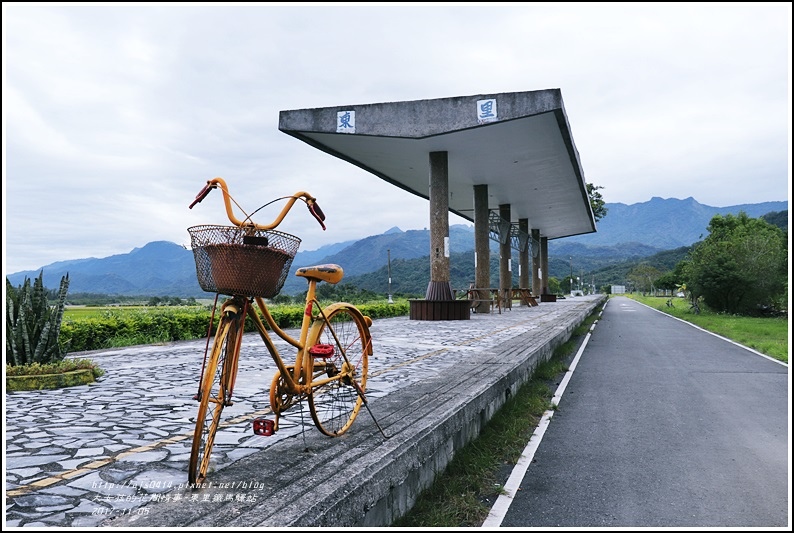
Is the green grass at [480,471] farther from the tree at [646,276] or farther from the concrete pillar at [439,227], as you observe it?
the tree at [646,276]

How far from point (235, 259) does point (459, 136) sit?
1400cm

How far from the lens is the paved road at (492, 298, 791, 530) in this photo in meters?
3.37

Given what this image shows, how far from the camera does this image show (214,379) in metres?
2.67

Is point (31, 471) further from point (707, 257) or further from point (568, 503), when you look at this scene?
point (707, 257)

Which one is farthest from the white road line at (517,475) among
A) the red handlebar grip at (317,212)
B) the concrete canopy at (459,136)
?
the concrete canopy at (459,136)

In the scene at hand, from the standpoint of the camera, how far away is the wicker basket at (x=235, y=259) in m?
2.66

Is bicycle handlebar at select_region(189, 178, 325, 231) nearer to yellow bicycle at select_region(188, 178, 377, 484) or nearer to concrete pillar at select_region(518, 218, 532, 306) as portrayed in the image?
yellow bicycle at select_region(188, 178, 377, 484)

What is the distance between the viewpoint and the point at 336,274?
11.9 feet

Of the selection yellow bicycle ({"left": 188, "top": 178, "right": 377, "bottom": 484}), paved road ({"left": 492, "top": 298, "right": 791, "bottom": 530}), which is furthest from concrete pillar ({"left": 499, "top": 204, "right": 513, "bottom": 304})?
yellow bicycle ({"left": 188, "top": 178, "right": 377, "bottom": 484})

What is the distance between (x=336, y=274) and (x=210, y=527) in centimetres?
174

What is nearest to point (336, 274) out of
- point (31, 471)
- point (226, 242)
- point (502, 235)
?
point (226, 242)

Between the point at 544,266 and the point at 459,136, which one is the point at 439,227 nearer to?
the point at 459,136

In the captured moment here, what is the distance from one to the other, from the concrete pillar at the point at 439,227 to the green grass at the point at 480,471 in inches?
424

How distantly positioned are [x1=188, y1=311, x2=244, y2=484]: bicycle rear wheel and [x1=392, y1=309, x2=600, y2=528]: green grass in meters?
1.16
